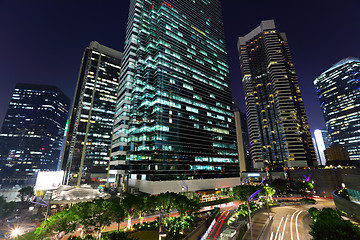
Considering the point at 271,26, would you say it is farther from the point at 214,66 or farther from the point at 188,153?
the point at 188,153

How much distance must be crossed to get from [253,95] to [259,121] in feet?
101

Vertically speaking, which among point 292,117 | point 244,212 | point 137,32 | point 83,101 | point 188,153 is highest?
point 137,32

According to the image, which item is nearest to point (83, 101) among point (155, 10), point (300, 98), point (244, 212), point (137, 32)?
point (137, 32)

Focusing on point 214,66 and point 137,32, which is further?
point 214,66

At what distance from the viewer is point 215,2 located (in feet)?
441

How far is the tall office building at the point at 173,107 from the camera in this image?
2867 inches

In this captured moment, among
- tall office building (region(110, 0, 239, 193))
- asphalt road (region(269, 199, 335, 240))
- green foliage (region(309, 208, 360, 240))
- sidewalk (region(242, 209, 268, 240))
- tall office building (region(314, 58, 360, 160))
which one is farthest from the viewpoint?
tall office building (region(314, 58, 360, 160))

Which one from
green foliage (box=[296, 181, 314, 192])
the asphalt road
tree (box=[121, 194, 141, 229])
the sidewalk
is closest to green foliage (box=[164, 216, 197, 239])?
tree (box=[121, 194, 141, 229])

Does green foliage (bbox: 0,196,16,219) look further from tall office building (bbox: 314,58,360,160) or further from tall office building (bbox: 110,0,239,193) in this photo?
tall office building (bbox: 314,58,360,160)

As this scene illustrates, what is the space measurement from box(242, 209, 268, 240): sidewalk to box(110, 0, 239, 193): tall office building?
32124 millimetres

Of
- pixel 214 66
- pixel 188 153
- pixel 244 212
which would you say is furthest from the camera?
pixel 214 66

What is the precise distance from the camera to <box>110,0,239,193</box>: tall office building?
72.8 meters

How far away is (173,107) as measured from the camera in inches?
3120

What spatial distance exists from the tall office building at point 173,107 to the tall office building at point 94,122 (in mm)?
68286
